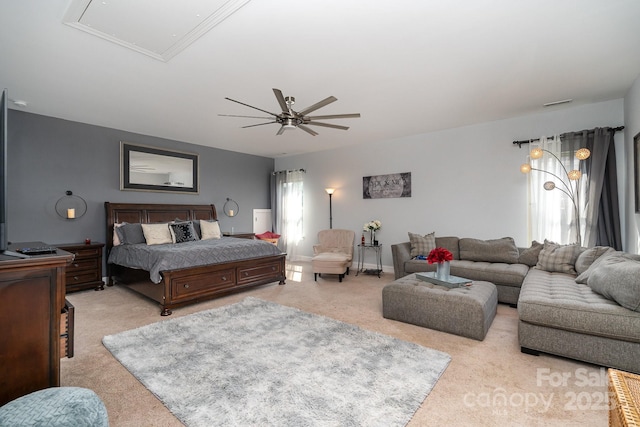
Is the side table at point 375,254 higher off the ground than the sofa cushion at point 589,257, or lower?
lower

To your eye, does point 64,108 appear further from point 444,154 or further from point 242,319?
point 444,154

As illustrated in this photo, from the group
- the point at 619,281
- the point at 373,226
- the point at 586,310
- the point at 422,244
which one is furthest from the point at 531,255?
the point at 373,226

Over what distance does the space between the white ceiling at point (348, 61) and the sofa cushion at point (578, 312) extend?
227cm

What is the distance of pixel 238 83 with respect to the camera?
133 inches

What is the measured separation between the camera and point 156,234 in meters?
4.93

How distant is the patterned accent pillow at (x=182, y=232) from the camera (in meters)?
5.13

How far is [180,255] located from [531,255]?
4911 millimetres

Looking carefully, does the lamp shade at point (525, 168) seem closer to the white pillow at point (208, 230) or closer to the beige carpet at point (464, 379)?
the beige carpet at point (464, 379)

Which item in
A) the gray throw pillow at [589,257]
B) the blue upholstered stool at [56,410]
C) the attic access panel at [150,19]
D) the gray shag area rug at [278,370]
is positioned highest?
the attic access panel at [150,19]

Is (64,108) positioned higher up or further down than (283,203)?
higher up

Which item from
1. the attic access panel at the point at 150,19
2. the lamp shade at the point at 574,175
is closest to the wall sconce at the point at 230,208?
the attic access panel at the point at 150,19

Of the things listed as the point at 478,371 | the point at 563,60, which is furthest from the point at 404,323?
the point at 563,60

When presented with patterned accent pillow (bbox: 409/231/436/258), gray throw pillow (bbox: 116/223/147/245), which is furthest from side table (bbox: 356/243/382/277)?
gray throw pillow (bbox: 116/223/147/245)

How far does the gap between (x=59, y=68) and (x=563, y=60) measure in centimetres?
514
